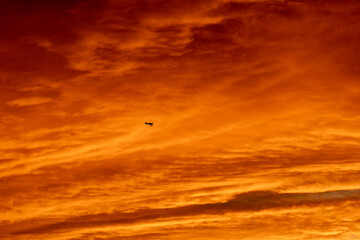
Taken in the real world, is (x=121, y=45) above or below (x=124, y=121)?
above

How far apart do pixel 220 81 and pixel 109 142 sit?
82 cm

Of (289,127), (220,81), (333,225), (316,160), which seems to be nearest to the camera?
(220,81)

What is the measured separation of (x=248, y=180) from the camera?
402 centimetres

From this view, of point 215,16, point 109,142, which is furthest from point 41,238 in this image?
point 215,16

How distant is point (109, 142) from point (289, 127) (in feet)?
3.49

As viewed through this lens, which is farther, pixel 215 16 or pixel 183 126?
pixel 183 126

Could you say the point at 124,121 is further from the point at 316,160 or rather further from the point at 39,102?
the point at 316,160

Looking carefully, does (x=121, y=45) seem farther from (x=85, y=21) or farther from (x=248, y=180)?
(x=248, y=180)

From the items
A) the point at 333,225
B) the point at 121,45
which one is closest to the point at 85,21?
the point at 121,45

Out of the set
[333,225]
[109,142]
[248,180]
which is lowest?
[333,225]

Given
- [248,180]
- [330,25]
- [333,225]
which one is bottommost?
[333,225]

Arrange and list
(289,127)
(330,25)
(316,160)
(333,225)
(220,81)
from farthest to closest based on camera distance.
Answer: (333,225)
(316,160)
(289,127)
(220,81)
(330,25)

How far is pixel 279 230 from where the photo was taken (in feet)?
14.8

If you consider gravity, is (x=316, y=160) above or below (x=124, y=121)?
below
